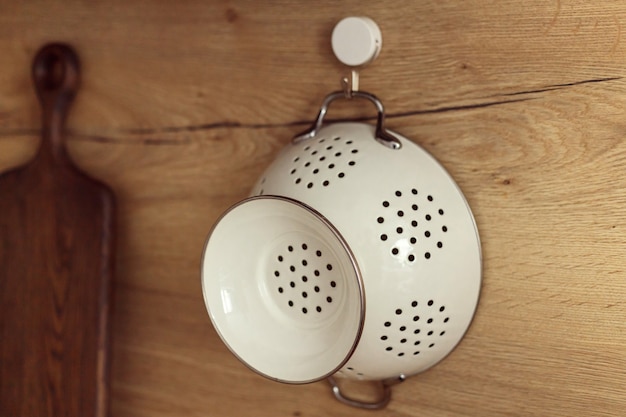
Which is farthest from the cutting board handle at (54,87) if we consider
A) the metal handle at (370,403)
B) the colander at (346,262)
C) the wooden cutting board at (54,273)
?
the metal handle at (370,403)

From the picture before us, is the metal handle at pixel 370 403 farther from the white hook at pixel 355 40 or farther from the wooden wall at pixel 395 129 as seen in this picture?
the white hook at pixel 355 40

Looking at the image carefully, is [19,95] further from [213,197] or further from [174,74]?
[213,197]

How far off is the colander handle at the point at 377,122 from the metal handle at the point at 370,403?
299mm

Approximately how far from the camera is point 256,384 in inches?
40.0

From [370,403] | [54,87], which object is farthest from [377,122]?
[54,87]

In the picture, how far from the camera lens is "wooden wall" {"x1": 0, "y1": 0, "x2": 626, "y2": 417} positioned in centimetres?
78

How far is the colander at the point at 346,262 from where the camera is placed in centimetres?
75

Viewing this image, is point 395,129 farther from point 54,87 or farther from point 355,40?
point 54,87

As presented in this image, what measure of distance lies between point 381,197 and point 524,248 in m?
0.19

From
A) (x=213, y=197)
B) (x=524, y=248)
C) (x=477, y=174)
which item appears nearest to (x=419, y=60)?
(x=477, y=174)

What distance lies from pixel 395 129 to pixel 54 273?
1.96 ft

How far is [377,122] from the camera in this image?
86cm

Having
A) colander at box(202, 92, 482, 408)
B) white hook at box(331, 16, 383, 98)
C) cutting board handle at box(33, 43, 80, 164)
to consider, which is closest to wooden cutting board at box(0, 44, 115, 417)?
cutting board handle at box(33, 43, 80, 164)

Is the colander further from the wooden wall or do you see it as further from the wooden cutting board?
the wooden cutting board
